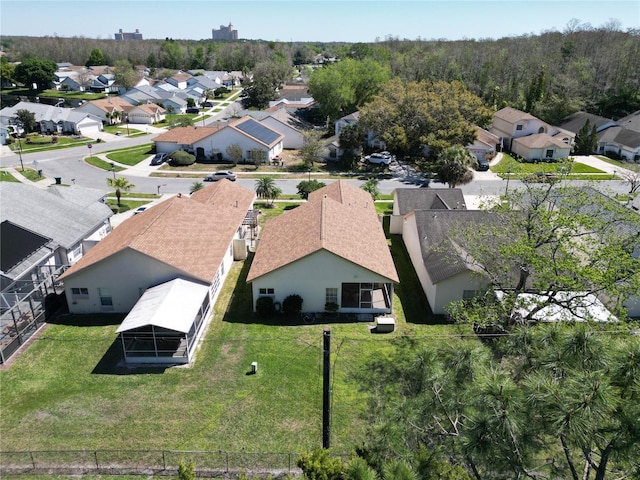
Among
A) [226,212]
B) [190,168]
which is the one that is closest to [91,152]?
[190,168]

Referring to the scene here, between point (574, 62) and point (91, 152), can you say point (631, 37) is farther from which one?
point (91, 152)

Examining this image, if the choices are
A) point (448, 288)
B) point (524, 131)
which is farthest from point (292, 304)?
point (524, 131)

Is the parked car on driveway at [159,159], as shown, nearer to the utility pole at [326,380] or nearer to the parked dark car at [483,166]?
the parked dark car at [483,166]

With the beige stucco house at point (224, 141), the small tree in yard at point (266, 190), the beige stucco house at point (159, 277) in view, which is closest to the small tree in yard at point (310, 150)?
the beige stucco house at point (224, 141)

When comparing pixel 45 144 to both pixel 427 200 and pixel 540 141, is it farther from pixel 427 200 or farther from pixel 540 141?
pixel 540 141

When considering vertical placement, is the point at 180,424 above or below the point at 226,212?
below

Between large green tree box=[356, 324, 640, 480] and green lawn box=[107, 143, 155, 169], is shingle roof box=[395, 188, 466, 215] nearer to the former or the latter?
large green tree box=[356, 324, 640, 480]
